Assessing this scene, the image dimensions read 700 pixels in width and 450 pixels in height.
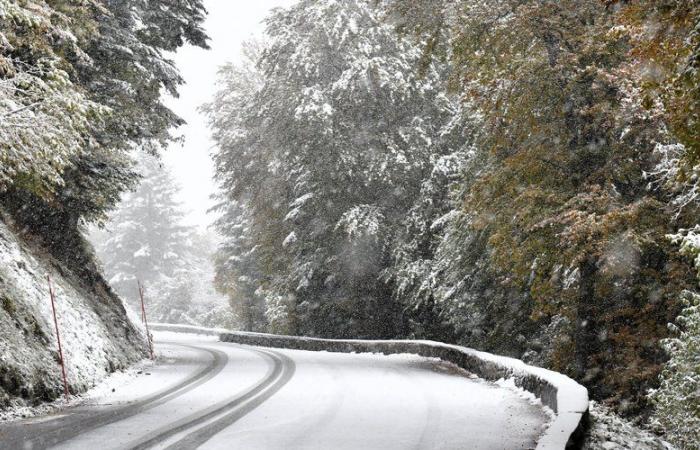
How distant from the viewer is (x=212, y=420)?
31.4ft

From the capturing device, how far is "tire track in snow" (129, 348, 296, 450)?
8.05 m

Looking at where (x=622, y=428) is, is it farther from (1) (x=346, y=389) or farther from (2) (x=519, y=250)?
(2) (x=519, y=250)

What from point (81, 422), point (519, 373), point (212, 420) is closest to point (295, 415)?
point (212, 420)

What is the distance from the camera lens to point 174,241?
2511 inches

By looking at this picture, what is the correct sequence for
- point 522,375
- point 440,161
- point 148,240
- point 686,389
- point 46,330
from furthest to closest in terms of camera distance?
1. point 148,240
2. point 440,161
3. point 46,330
4. point 522,375
5. point 686,389

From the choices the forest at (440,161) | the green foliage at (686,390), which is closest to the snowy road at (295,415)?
the green foliage at (686,390)

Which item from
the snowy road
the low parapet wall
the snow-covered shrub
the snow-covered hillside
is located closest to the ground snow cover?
the low parapet wall

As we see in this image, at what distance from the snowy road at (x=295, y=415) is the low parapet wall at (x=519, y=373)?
337 millimetres

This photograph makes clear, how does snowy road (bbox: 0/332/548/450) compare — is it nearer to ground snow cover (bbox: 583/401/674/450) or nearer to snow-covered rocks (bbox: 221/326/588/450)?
snow-covered rocks (bbox: 221/326/588/450)

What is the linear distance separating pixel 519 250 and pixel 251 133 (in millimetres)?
18497

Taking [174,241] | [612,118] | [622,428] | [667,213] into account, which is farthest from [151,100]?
[174,241]

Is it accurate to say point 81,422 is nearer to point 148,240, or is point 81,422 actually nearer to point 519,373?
point 519,373

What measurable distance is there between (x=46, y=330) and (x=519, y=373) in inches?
329

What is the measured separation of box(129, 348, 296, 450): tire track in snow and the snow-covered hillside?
299 centimetres
